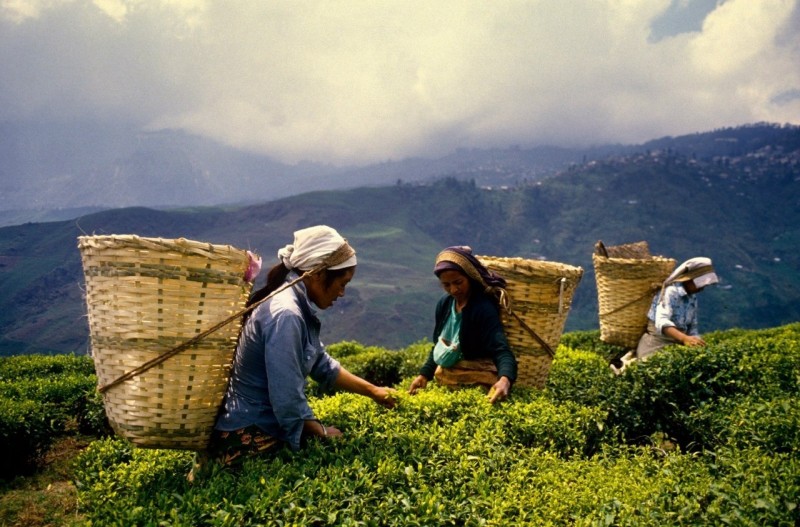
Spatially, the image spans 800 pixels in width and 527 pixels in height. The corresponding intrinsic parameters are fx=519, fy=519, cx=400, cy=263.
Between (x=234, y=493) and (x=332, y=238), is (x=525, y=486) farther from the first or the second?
(x=332, y=238)

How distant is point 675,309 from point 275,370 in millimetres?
6269

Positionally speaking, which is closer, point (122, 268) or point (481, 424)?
point (122, 268)

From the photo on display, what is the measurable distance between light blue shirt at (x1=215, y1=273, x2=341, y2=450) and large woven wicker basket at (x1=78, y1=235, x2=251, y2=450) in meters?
0.29

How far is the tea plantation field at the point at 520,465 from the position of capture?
300 cm

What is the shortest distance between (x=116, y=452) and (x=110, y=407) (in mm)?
1072

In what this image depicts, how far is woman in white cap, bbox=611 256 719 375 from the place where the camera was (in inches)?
287

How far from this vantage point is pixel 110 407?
3.25 meters

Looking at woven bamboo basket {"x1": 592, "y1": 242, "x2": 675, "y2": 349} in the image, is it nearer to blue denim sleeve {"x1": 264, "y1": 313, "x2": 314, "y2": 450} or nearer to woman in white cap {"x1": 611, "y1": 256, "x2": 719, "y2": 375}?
woman in white cap {"x1": 611, "y1": 256, "x2": 719, "y2": 375}

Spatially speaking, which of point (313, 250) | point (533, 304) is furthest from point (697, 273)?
point (313, 250)

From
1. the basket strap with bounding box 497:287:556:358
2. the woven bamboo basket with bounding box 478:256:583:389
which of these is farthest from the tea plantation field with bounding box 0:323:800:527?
the basket strap with bounding box 497:287:556:358

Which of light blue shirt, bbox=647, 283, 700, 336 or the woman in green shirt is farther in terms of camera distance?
light blue shirt, bbox=647, 283, 700, 336

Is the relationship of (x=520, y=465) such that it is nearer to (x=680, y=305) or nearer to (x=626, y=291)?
(x=680, y=305)

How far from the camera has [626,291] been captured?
320 inches

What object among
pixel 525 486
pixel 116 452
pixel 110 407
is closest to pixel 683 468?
pixel 525 486
